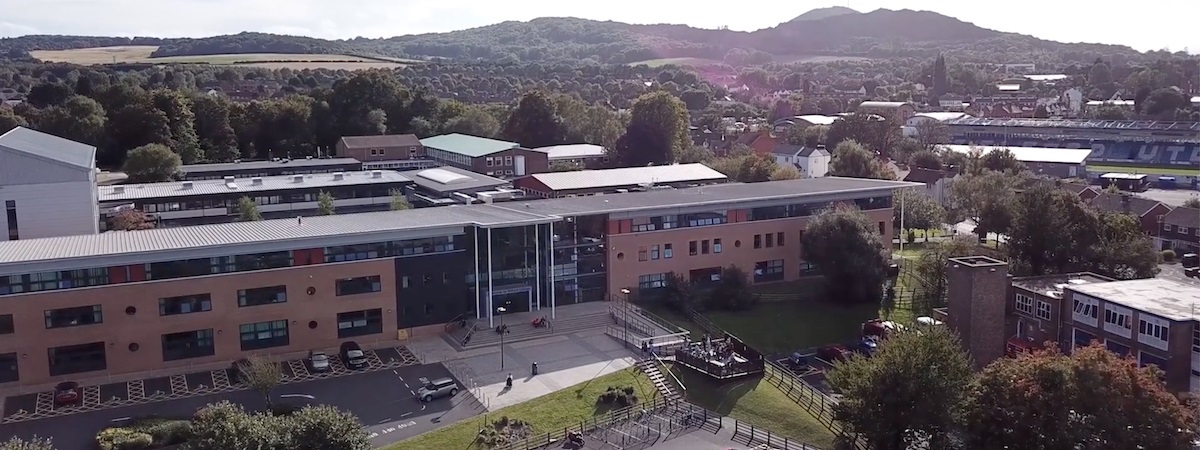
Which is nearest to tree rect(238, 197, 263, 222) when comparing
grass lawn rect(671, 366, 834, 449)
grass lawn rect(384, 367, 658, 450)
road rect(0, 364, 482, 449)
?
road rect(0, 364, 482, 449)

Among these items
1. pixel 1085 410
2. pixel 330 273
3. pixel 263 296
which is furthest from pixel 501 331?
pixel 1085 410

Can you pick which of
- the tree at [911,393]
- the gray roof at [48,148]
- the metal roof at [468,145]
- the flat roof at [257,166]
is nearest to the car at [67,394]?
the gray roof at [48,148]

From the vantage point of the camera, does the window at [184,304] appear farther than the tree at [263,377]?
Yes

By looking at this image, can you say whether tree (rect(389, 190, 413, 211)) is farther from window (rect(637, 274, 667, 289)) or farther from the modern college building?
window (rect(637, 274, 667, 289))

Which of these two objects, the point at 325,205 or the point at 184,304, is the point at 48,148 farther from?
the point at 184,304

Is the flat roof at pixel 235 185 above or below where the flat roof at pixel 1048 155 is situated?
above

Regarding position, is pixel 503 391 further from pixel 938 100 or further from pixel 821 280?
pixel 938 100

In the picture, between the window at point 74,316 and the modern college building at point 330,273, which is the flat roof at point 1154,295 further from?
the window at point 74,316
